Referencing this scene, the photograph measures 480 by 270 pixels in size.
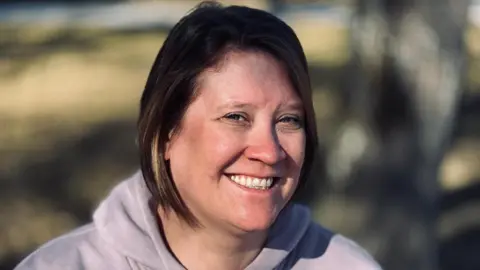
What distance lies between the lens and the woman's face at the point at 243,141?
191 centimetres

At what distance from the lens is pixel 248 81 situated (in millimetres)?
1925

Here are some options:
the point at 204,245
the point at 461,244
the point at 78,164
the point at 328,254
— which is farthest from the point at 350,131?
the point at 204,245

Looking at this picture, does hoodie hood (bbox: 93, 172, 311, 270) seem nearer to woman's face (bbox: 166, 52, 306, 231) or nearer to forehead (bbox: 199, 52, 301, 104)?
woman's face (bbox: 166, 52, 306, 231)

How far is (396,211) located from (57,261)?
9.73 ft

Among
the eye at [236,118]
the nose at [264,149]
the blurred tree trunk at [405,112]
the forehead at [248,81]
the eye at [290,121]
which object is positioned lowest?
the blurred tree trunk at [405,112]

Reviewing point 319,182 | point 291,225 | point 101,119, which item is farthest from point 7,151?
point 291,225

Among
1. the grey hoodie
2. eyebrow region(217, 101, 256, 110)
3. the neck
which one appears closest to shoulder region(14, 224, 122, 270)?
the grey hoodie

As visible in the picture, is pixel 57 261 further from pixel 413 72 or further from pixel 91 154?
pixel 91 154

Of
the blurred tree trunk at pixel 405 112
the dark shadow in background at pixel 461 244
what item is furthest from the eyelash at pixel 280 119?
the dark shadow in background at pixel 461 244

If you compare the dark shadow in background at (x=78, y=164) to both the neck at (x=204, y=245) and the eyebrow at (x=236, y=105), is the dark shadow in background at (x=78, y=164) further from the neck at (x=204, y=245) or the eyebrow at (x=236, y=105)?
the eyebrow at (x=236, y=105)

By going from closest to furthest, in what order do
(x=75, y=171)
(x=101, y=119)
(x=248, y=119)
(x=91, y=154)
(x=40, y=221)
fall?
(x=248, y=119), (x=40, y=221), (x=75, y=171), (x=91, y=154), (x=101, y=119)

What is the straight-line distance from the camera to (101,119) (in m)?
9.06

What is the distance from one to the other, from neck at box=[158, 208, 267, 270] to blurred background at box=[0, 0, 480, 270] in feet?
8.61

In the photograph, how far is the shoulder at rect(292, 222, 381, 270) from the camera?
7.28 ft
